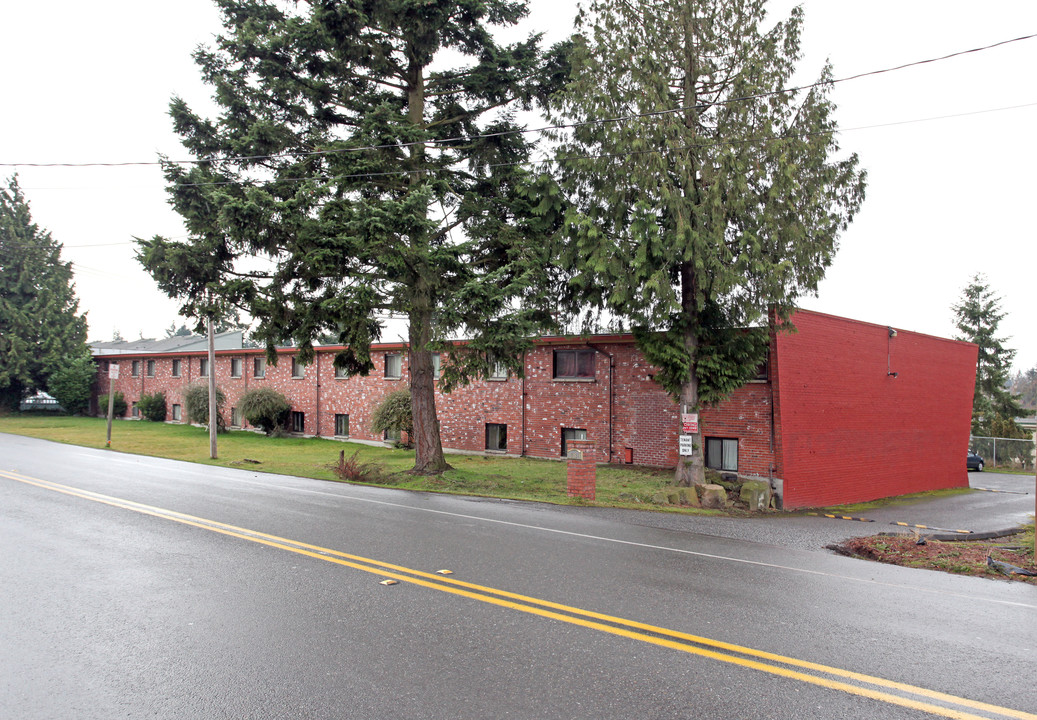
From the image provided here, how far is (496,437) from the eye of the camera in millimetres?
25312

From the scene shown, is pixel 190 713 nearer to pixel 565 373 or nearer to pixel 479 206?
pixel 479 206

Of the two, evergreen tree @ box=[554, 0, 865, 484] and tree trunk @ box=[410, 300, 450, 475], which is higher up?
evergreen tree @ box=[554, 0, 865, 484]

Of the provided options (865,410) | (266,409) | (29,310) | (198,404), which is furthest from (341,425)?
(29,310)

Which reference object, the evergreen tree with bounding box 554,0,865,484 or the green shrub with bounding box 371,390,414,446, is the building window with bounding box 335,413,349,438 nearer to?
the green shrub with bounding box 371,390,414,446

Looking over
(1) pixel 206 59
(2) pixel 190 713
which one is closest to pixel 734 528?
(2) pixel 190 713

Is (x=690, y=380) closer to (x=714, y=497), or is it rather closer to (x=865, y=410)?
A: (x=714, y=497)

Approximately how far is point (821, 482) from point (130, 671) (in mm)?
17216

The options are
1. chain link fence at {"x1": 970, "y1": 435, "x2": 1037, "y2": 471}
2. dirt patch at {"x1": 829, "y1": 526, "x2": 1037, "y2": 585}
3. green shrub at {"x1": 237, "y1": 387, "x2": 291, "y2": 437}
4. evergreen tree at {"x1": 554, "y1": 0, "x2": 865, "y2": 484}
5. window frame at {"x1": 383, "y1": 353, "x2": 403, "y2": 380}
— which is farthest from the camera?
chain link fence at {"x1": 970, "y1": 435, "x2": 1037, "y2": 471}

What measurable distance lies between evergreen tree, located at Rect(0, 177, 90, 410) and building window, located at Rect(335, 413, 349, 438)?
27008 millimetres

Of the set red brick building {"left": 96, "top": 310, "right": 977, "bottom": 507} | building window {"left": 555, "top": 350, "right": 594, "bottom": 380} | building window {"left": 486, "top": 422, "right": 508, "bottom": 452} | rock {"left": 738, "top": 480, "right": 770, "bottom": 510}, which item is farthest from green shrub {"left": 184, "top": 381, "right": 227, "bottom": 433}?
rock {"left": 738, "top": 480, "right": 770, "bottom": 510}

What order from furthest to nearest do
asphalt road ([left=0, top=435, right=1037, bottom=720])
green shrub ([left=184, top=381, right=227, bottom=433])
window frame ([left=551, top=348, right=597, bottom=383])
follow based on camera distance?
green shrub ([left=184, top=381, right=227, bottom=433]) < window frame ([left=551, top=348, right=597, bottom=383]) < asphalt road ([left=0, top=435, right=1037, bottom=720])

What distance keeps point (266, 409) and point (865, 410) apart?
→ 25975 mm

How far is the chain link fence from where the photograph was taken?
37219mm

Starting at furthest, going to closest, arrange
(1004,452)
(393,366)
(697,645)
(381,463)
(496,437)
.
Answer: (1004,452), (393,366), (496,437), (381,463), (697,645)
